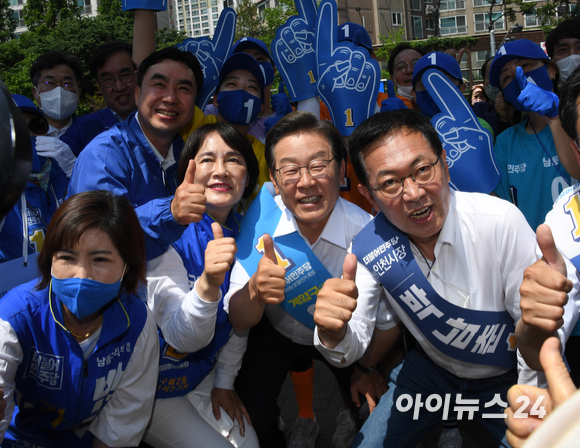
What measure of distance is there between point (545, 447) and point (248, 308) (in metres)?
1.94

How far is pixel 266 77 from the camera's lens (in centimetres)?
399

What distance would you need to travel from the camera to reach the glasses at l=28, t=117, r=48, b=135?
11.4 ft

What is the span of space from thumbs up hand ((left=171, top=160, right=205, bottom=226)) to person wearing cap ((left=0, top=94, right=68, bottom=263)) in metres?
1.18

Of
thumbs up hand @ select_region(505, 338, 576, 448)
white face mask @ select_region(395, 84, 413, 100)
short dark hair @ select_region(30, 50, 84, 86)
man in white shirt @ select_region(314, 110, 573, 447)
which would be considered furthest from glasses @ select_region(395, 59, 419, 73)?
thumbs up hand @ select_region(505, 338, 576, 448)

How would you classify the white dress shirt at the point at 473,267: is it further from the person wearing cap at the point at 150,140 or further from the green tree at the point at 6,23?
the green tree at the point at 6,23

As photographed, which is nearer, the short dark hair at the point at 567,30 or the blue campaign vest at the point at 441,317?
the blue campaign vest at the point at 441,317

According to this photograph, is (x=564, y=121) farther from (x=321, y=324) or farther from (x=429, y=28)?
(x=429, y=28)

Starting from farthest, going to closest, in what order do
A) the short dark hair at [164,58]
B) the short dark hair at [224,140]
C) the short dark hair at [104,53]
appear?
the short dark hair at [104,53], the short dark hair at [164,58], the short dark hair at [224,140]

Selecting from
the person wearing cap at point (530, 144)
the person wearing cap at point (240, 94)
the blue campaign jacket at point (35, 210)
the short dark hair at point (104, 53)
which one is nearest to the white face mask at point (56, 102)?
the short dark hair at point (104, 53)

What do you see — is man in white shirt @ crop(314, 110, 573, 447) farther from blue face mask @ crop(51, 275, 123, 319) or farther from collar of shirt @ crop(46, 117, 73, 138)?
collar of shirt @ crop(46, 117, 73, 138)

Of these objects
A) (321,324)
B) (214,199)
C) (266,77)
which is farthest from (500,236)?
(266,77)

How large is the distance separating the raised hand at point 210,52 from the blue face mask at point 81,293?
2362 mm

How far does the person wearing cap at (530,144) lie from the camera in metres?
2.92

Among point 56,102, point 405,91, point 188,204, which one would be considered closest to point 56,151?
point 56,102
